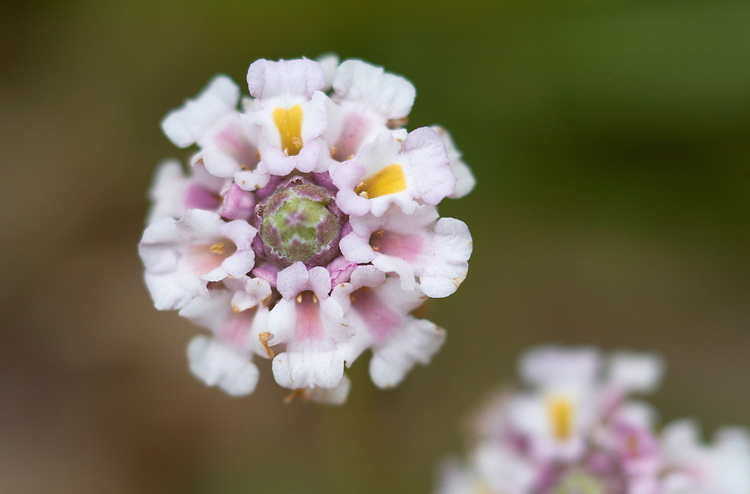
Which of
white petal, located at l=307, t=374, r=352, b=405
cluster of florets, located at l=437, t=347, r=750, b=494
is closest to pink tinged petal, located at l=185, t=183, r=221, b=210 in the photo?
white petal, located at l=307, t=374, r=352, b=405

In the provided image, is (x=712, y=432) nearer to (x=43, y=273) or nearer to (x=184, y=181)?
(x=184, y=181)

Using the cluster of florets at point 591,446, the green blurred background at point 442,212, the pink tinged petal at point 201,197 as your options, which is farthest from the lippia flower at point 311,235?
the green blurred background at point 442,212

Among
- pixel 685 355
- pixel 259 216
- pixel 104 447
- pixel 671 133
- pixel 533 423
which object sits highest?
pixel 671 133

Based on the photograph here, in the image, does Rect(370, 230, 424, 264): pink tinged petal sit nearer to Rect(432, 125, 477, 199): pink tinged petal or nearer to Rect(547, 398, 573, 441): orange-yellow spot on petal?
Rect(432, 125, 477, 199): pink tinged petal

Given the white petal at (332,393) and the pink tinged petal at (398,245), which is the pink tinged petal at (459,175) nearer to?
the pink tinged petal at (398,245)

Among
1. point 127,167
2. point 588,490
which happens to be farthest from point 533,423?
point 127,167

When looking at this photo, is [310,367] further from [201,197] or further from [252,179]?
[201,197]
